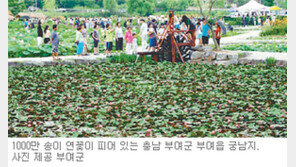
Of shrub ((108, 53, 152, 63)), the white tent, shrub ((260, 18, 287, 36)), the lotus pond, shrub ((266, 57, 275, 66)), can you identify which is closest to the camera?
the lotus pond

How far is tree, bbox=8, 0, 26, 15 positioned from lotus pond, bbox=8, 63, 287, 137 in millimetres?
32968

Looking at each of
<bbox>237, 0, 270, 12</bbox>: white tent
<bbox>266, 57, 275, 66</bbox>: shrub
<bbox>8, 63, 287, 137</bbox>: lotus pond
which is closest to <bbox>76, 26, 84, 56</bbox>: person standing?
<bbox>8, 63, 287, 137</bbox>: lotus pond

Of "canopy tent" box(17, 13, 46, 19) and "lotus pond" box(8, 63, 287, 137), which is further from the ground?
"canopy tent" box(17, 13, 46, 19)

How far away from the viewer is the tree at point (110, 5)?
50753 mm

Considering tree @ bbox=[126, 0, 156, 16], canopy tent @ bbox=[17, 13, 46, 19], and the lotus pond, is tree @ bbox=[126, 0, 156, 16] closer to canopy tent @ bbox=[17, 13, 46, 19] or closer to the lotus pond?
canopy tent @ bbox=[17, 13, 46, 19]

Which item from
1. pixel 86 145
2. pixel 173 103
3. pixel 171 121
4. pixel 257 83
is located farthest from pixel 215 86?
pixel 86 145

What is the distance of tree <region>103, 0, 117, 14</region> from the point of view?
5075 cm

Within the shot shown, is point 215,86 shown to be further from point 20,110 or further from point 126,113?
point 20,110

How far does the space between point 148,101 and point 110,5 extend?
4358 centimetres

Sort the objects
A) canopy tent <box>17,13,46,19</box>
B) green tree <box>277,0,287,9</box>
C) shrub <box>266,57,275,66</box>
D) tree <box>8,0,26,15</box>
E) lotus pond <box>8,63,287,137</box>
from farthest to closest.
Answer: green tree <box>277,0,287,9</box> → canopy tent <box>17,13,46,19</box> → tree <box>8,0,26,15</box> → shrub <box>266,57,275,66</box> → lotus pond <box>8,63,287,137</box>

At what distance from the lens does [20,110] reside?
8430mm

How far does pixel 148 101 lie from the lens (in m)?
8.91

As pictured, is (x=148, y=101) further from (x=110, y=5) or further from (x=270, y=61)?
(x=110, y=5)

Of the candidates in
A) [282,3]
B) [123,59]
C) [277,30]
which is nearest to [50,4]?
[277,30]
